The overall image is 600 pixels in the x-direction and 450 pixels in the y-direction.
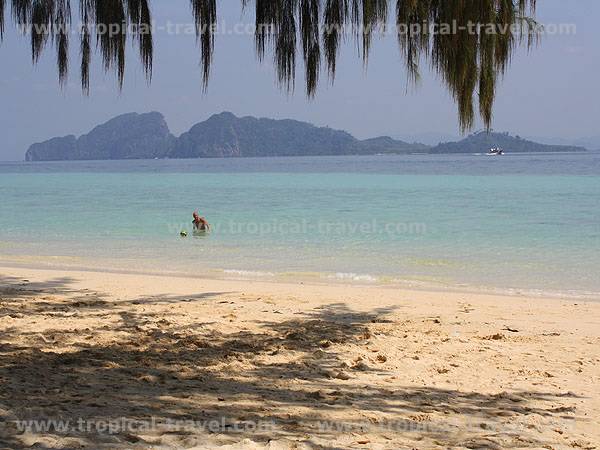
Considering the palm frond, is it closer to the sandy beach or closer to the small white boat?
the sandy beach

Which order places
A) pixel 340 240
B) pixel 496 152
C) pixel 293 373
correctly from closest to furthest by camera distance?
pixel 293 373
pixel 340 240
pixel 496 152

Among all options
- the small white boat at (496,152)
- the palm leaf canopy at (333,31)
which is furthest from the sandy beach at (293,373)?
the small white boat at (496,152)

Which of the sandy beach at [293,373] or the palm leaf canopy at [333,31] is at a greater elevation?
the palm leaf canopy at [333,31]

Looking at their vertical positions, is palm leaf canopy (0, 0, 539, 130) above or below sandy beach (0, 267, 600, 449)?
above

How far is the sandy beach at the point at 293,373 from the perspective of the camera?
149 inches

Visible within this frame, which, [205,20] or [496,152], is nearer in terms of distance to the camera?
[205,20]

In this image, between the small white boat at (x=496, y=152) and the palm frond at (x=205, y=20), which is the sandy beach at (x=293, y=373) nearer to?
the palm frond at (x=205, y=20)

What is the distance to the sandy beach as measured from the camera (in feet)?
12.4

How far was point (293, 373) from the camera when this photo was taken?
16.7 feet

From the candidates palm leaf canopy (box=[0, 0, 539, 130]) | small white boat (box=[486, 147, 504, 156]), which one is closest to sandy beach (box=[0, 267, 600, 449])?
palm leaf canopy (box=[0, 0, 539, 130])

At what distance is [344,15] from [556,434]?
3.07m

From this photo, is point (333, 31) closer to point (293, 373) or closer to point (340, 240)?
point (293, 373)

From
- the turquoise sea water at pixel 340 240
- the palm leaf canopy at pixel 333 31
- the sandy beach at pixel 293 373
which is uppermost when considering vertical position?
the palm leaf canopy at pixel 333 31

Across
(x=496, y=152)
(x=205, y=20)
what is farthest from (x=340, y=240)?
Answer: (x=496, y=152)
